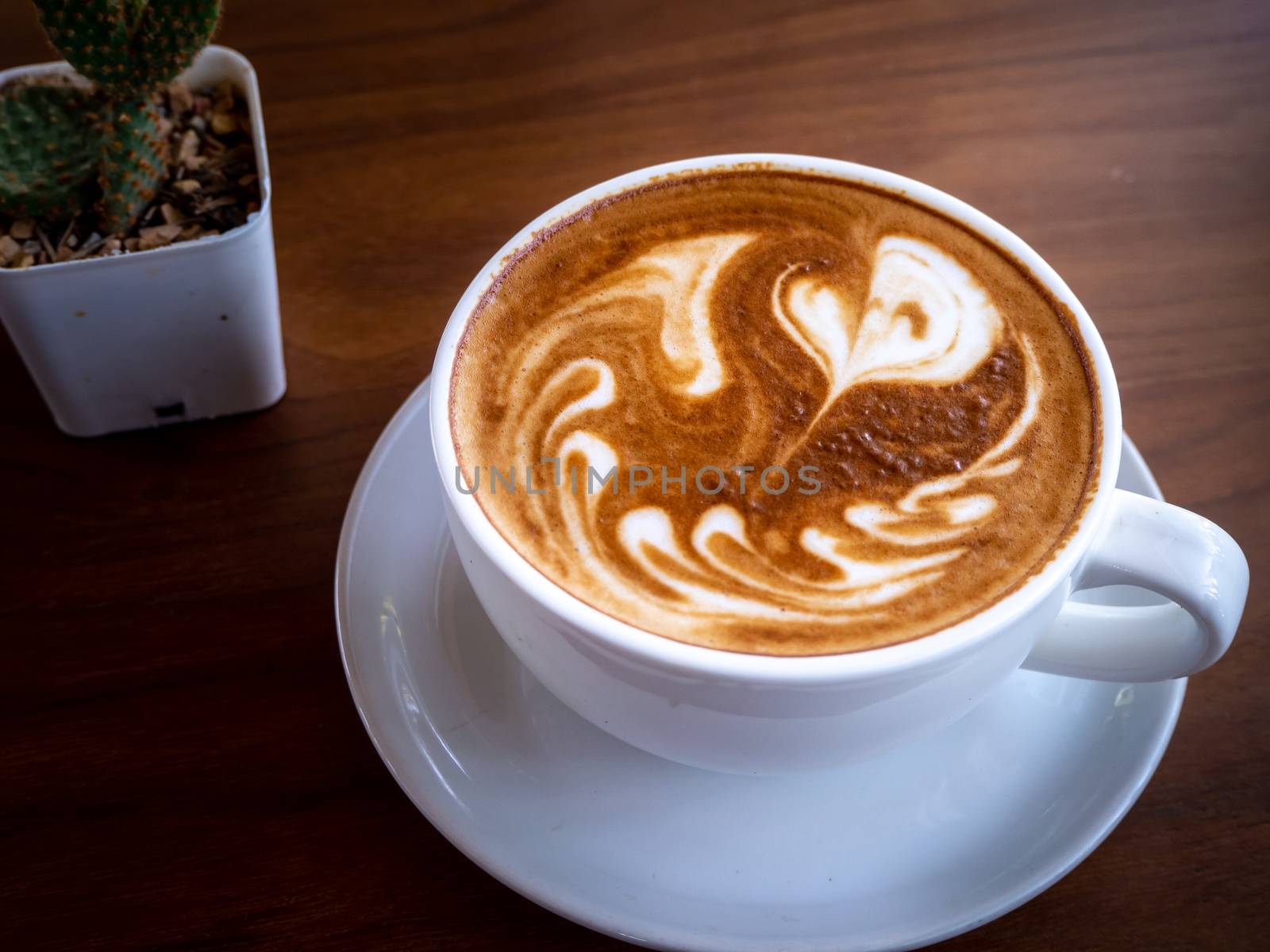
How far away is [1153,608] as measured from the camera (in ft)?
3.50

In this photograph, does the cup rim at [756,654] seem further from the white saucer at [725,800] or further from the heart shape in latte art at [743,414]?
the white saucer at [725,800]

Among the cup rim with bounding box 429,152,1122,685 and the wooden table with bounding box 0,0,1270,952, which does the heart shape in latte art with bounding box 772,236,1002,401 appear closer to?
the cup rim with bounding box 429,152,1122,685

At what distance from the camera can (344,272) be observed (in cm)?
160

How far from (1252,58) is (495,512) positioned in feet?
5.19

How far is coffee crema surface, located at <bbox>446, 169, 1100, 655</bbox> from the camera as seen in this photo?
3.17 feet

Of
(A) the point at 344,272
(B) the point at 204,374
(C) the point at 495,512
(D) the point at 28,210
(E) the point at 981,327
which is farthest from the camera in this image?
(A) the point at 344,272

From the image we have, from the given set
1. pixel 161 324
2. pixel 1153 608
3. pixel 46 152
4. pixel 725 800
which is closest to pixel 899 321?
pixel 1153 608

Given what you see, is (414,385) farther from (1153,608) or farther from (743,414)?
(1153,608)

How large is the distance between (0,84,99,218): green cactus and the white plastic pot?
99mm

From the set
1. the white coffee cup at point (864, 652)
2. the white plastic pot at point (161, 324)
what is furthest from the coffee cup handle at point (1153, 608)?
the white plastic pot at point (161, 324)

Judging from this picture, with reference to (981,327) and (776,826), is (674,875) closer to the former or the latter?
(776,826)

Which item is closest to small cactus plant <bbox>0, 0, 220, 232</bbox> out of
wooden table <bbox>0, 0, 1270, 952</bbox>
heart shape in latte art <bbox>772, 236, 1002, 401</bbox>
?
wooden table <bbox>0, 0, 1270, 952</bbox>

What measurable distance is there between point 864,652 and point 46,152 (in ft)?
3.53

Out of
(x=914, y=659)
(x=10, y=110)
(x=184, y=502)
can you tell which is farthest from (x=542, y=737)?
(x=10, y=110)
